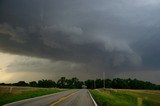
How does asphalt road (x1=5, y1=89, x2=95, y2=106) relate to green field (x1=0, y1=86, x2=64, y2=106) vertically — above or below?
below

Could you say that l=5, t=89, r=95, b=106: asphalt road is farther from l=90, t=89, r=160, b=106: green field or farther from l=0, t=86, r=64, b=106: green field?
l=90, t=89, r=160, b=106: green field

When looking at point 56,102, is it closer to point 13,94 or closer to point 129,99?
point 13,94

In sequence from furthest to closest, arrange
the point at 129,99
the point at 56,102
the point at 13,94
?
the point at 129,99
the point at 13,94
the point at 56,102

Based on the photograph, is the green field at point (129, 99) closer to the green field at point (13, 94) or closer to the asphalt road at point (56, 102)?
the asphalt road at point (56, 102)

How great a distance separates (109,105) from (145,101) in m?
15.7

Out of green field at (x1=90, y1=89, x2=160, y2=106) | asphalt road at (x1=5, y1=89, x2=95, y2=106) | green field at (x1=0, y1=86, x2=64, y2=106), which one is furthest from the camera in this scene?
green field at (x1=0, y1=86, x2=64, y2=106)

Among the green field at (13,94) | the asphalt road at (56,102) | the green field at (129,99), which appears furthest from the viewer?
the green field at (13,94)

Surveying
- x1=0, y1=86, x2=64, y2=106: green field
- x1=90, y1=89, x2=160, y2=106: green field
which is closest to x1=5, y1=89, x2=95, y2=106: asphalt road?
x1=0, y1=86, x2=64, y2=106: green field

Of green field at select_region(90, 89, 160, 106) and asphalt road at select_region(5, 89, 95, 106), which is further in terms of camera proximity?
green field at select_region(90, 89, 160, 106)

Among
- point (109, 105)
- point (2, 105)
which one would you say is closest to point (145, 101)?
point (109, 105)

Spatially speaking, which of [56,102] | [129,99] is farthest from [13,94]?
[129,99]

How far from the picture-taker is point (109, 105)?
91.9 ft

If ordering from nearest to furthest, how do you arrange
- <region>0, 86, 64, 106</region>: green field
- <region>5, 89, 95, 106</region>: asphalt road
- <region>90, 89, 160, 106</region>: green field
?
<region>5, 89, 95, 106</region>: asphalt road, <region>90, 89, 160, 106</region>: green field, <region>0, 86, 64, 106</region>: green field

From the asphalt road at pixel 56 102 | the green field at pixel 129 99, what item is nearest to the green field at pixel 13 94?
the asphalt road at pixel 56 102
